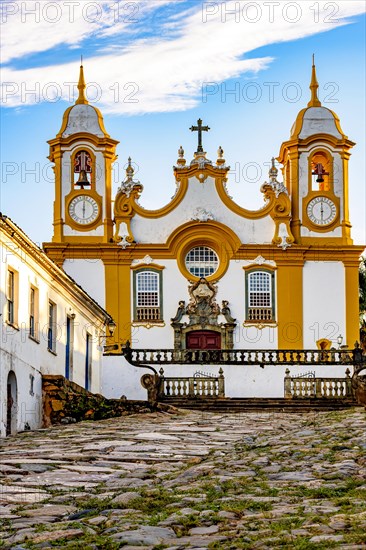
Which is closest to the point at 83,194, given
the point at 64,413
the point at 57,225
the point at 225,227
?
the point at 57,225

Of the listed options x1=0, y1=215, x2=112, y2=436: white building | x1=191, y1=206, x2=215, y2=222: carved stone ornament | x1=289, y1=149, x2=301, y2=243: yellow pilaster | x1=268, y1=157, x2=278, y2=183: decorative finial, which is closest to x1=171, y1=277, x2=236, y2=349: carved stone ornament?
x1=191, y1=206, x2=215, y2=222: carved stone ornament

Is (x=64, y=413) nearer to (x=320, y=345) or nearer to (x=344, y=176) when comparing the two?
(x=320, y=345)

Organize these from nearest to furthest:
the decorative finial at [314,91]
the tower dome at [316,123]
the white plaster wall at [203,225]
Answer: the white plaster wall at [203,225] < the tower dome at [316,123] < the decorative finial at [314,91]

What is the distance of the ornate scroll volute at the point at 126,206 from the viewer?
55594mm

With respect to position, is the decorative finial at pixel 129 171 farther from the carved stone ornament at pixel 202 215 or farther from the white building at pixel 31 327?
the white building at pixel 31 327

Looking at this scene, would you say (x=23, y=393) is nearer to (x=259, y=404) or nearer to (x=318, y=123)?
(x=259, y=404)

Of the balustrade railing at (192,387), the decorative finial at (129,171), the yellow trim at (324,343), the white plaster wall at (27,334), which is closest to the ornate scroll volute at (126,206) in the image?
the decorative finial at (129,171)

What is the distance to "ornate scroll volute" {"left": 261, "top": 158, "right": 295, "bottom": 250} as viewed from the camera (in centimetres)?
5575

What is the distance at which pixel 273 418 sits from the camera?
29625 mm

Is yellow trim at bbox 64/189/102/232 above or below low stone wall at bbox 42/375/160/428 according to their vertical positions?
above

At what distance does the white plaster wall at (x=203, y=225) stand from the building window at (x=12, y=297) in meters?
25.4

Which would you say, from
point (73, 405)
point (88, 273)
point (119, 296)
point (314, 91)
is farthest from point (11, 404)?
point (314, 91)

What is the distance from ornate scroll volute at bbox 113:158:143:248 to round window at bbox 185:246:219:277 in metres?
2.44

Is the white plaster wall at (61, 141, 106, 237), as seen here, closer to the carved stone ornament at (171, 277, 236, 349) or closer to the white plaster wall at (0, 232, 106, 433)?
the carved stone ornament at (171, 277, 236, 349)
